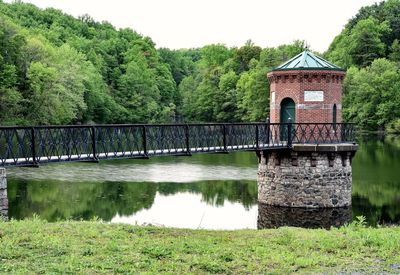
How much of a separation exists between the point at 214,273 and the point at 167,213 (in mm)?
11890

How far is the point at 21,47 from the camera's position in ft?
158

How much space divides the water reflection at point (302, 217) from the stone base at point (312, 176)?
0.33 meters

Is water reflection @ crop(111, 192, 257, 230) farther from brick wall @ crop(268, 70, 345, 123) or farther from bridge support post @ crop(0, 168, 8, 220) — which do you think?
brick wall @ crop(268, 70, 345, 123)

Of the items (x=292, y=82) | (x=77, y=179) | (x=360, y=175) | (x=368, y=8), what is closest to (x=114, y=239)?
(x=292, y=82)

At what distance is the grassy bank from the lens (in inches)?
333

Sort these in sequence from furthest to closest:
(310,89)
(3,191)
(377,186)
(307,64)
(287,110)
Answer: (377,186) → (287,110) → (307,64) → (310,89) → (3,191)

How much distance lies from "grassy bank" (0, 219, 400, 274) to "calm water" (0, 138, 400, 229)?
3.42 m

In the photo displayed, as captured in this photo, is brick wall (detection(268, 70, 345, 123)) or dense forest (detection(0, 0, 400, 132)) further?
dense forest (detection(0, 0, 400, 132))

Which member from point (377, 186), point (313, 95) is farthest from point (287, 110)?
point (377, 186)

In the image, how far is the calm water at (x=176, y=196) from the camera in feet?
64.1

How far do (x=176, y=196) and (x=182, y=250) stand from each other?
13.9 m

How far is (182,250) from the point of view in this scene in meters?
9.53

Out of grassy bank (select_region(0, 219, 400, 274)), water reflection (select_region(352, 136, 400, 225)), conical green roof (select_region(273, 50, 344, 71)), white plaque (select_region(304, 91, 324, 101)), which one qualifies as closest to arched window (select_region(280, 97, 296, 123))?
white plaque (select_region(304, 91, 324, 101))

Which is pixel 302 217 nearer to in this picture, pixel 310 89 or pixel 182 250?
pixel 310 89
